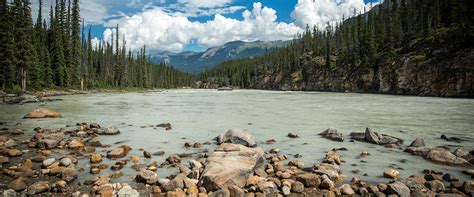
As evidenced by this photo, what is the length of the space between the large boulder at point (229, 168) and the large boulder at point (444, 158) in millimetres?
6865

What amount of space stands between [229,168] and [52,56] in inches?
3125

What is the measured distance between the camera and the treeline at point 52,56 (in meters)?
51.2

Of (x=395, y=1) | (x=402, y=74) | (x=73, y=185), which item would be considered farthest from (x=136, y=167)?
(x=395, y=1)

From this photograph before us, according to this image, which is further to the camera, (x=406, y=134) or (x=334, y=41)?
(x=334, y=41)

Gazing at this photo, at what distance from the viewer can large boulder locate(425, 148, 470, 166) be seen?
10578 mm

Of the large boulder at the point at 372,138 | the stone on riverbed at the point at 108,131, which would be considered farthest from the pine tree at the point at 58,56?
the large boulder at the point at 372,138

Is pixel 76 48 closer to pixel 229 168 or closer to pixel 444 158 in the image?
pixel 229 168

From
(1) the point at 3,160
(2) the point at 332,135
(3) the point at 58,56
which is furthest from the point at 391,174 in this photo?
(3) the point at 58,56

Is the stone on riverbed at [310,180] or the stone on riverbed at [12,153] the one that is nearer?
the stone on riverbed at [310,180]

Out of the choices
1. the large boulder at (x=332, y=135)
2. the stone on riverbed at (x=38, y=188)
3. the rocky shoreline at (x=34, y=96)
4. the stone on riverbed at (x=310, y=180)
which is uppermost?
the rocky shoreline at (x=34, y=96)

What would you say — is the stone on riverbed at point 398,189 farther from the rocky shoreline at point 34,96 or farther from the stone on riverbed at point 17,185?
the rocky shoreline at point 34,96

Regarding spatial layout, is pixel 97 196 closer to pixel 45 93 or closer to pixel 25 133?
pixel 25 133

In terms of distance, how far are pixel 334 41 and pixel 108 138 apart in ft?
485

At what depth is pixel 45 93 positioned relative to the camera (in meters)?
55.8
